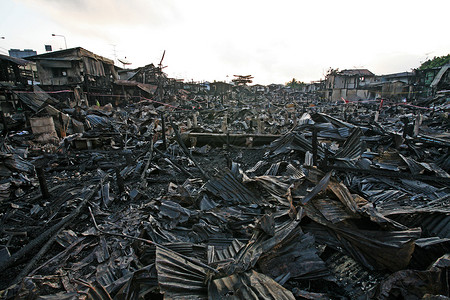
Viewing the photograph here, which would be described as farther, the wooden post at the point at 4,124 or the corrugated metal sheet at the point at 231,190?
the wooden post at the point at 4,124

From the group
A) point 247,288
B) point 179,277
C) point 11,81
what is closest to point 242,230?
point 247,288

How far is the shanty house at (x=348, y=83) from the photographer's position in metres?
37.2

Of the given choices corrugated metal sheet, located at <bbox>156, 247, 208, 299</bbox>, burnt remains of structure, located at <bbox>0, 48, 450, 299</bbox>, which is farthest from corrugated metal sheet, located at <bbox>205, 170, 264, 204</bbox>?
corrugated metal sheet, located at <bbox>156, 247, 208, 299</bbox>

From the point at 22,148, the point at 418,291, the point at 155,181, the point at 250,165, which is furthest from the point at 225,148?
the point at 22,148

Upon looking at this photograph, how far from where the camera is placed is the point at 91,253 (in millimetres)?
3387

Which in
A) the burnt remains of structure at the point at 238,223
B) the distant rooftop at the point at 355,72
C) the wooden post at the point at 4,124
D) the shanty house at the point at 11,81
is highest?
the distant rooftop at the point at 355,72

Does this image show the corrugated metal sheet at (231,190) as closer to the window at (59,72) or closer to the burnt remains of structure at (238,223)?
the burnt remains of structure at (238,223)

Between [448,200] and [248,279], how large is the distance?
378cm

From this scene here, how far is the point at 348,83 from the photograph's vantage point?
3941 cm

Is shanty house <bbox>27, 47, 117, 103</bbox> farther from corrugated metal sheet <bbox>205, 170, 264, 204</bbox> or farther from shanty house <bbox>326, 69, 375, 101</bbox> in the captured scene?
shanty house <bbox>326, 69, 375, 101</bbox>

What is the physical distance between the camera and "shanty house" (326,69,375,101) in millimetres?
37188

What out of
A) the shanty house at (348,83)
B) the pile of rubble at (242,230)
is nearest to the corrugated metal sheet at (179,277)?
the pile of rubble at (242,230)

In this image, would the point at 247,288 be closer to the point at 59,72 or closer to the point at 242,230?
the point at 242,230

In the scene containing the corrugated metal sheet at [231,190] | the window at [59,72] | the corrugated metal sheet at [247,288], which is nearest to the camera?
the corrugated metal sheet at [247,288]
